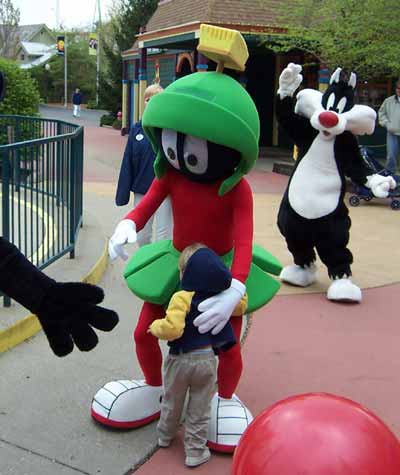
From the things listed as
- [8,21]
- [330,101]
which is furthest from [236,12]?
[8,21]

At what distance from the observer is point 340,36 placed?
12.6 m

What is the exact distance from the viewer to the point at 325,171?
5.81 metres

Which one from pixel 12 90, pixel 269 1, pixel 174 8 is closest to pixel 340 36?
pixel 269 1

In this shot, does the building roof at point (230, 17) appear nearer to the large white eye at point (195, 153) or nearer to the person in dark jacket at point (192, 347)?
the large white eye at point (195, 153)

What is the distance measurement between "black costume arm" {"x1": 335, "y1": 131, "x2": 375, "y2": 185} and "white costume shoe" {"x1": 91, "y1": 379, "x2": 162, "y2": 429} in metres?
3.05

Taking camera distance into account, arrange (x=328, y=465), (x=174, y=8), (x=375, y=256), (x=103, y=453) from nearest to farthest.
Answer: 1. (x=328, y=465)
2. (x=103, y=453)
3. (x=375, y=256)
4. (x=174, y=8)

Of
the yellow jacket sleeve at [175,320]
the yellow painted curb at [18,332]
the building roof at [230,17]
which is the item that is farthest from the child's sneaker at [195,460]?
the building roof at [230,17]

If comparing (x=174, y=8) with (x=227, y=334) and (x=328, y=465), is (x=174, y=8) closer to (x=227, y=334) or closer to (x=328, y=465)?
(x=227, y=334)

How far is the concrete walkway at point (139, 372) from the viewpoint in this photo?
10.6 ft

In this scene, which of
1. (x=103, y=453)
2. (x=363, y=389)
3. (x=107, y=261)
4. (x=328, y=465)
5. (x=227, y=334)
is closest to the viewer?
(x=328, y=465)

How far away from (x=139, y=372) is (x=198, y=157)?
1.62 meters

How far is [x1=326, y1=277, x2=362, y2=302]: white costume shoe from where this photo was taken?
19.2 ft

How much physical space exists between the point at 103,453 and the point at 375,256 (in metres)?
5.27

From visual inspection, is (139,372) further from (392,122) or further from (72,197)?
(392,122)
